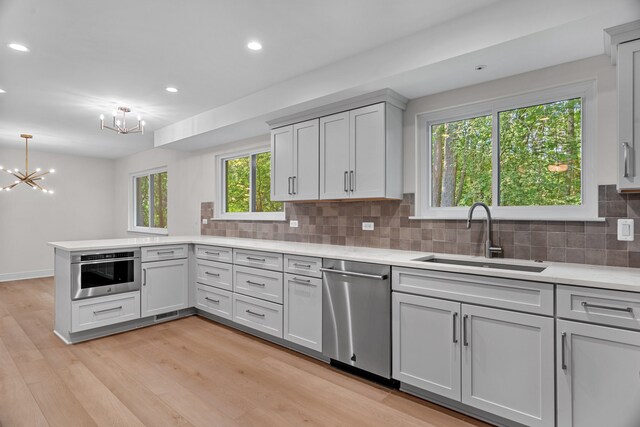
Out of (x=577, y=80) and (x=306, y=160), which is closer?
(x=577, y=80)

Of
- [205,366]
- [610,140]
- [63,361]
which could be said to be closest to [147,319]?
[63,361]

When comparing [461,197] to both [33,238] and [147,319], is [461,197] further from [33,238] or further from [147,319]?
[33,238]

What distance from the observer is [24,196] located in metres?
6.39

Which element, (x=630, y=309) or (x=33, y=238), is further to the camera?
(x=33, y=238)

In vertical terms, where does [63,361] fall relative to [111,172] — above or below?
below

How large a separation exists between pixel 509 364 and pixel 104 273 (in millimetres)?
3563

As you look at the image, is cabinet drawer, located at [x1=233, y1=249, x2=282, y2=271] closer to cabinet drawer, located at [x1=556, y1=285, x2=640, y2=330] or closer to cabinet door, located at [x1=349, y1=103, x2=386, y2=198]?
cabinet door, located at [x1=349, y1=103, x2=386, y2=198]

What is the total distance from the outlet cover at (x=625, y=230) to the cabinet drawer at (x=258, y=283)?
96.8 inches

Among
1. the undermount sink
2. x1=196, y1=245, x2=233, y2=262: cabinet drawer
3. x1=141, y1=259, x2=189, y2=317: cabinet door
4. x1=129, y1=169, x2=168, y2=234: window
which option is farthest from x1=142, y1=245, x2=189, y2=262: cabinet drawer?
the undermount sink

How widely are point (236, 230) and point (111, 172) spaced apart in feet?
15.3

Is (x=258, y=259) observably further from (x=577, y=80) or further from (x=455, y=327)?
(x=577, y=80)

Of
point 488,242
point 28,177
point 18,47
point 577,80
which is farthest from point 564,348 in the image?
point 28,177

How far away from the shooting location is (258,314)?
3.31 metres

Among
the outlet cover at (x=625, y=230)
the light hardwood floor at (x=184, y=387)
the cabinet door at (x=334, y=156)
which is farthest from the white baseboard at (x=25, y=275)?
the outlet cover at (x=625, y=230)
